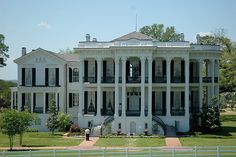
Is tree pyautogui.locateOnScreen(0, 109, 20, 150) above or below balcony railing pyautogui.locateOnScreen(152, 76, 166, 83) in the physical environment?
below

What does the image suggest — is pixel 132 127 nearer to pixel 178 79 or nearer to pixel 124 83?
pixel 124 83

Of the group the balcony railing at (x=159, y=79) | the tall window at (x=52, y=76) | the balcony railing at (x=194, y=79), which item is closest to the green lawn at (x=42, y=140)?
the tall window at (x=52, y=76)

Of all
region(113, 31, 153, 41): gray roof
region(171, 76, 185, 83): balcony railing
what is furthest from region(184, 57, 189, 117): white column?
region(113, 31, 153, 41): gray roof

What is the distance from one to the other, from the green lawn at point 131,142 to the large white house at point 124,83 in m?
4.49

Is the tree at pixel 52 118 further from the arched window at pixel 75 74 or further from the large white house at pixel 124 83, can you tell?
the arched window at pixel 75 74

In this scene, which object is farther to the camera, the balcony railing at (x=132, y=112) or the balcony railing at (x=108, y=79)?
the balcony railing at (x=108, y=79)

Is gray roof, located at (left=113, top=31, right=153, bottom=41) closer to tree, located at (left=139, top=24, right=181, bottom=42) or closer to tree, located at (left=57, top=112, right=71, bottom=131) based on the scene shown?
tree, located at (left=57, top=112, right=71, bottom=131)

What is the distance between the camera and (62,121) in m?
55.0

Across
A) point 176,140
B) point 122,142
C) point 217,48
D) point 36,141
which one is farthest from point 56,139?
point 217,48

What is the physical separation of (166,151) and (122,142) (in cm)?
1069

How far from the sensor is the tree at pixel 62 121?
54.7 m

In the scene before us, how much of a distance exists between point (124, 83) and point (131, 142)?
9.74 m

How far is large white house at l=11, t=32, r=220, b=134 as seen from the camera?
52.9m

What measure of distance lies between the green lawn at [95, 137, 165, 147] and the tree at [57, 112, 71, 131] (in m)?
8.35
